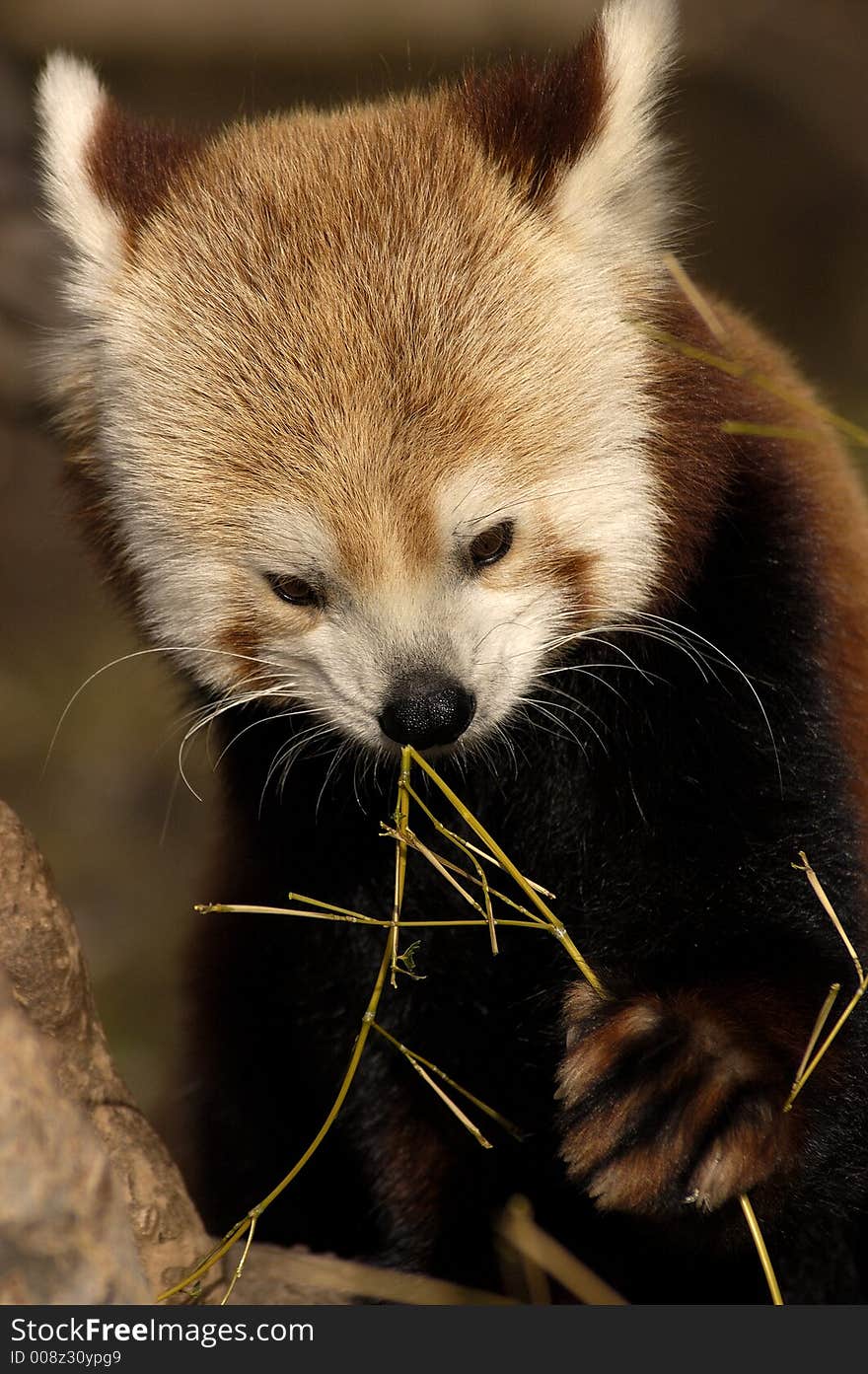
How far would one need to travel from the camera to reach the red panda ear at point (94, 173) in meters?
3.03

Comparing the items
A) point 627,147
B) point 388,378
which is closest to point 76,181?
point 388,378

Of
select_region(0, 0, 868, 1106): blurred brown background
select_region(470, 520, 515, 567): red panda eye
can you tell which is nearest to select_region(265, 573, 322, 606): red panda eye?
select_region(470, 520, 515, 567): red panda eye

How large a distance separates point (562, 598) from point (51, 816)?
13.2ft

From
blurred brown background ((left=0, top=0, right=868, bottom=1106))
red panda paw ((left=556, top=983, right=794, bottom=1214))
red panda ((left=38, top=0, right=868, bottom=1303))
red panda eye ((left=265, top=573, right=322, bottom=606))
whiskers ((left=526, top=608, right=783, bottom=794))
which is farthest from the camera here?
blurred brown background ((left=0, top=0, right=868, bottom=1106))

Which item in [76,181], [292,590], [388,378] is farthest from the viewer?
[76,181]

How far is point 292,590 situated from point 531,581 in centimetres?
44

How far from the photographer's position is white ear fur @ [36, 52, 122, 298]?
3025 mm

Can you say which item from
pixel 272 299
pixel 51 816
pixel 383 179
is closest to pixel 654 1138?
pixel 272 299

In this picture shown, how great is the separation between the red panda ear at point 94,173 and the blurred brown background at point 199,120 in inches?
120

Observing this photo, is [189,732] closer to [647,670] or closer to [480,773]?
[480,773]

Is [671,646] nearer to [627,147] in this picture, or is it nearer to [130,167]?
[627,147]

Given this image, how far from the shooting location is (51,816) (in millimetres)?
6402

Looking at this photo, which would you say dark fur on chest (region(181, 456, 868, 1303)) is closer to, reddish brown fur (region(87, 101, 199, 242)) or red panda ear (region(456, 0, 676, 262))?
red panda ear (region(456, 0, 676, 262))

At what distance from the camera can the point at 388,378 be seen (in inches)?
107
